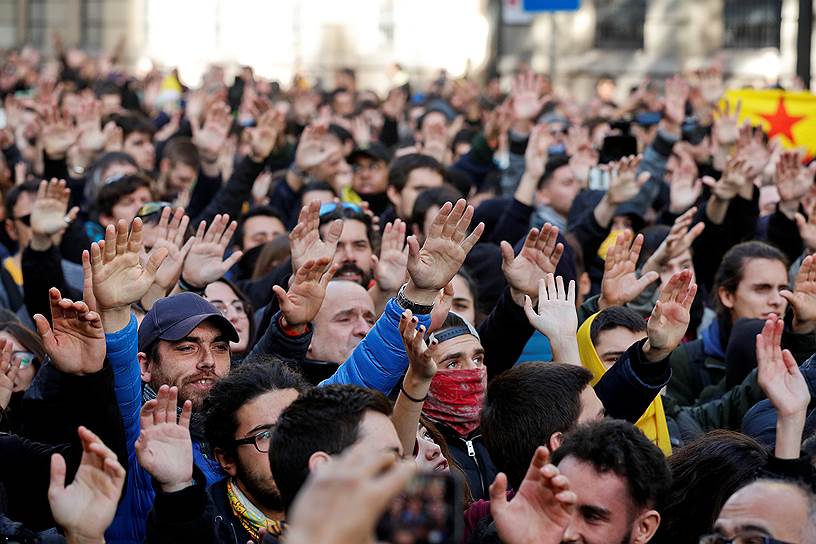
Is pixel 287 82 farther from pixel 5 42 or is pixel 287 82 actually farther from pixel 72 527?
pixel 72 527

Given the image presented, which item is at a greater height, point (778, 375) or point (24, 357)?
point (778, 375)

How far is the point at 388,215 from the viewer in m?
8.95

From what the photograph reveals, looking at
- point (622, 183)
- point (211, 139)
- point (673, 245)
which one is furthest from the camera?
point (211, 139)

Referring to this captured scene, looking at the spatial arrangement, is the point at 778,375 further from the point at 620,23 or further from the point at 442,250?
the point at 620,23

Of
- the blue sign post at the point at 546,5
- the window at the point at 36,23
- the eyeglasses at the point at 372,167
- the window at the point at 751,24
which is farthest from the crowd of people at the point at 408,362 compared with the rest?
the window at the point at 36,23

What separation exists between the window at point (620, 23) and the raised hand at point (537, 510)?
23.3m

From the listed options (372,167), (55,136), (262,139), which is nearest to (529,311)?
(262,139)

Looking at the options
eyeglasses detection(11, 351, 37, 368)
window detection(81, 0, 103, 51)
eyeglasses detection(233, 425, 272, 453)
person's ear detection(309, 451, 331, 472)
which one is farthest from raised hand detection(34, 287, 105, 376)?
window detection(81, 0, 103, 51)

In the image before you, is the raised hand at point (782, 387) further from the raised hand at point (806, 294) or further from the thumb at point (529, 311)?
the raised hand at point (806, 294)

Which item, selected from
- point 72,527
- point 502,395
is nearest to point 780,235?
point 502,395

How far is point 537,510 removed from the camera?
338 cm

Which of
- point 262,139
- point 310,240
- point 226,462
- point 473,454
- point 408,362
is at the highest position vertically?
point 262,139

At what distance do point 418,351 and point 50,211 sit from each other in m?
3.05

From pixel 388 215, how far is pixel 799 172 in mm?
2451
